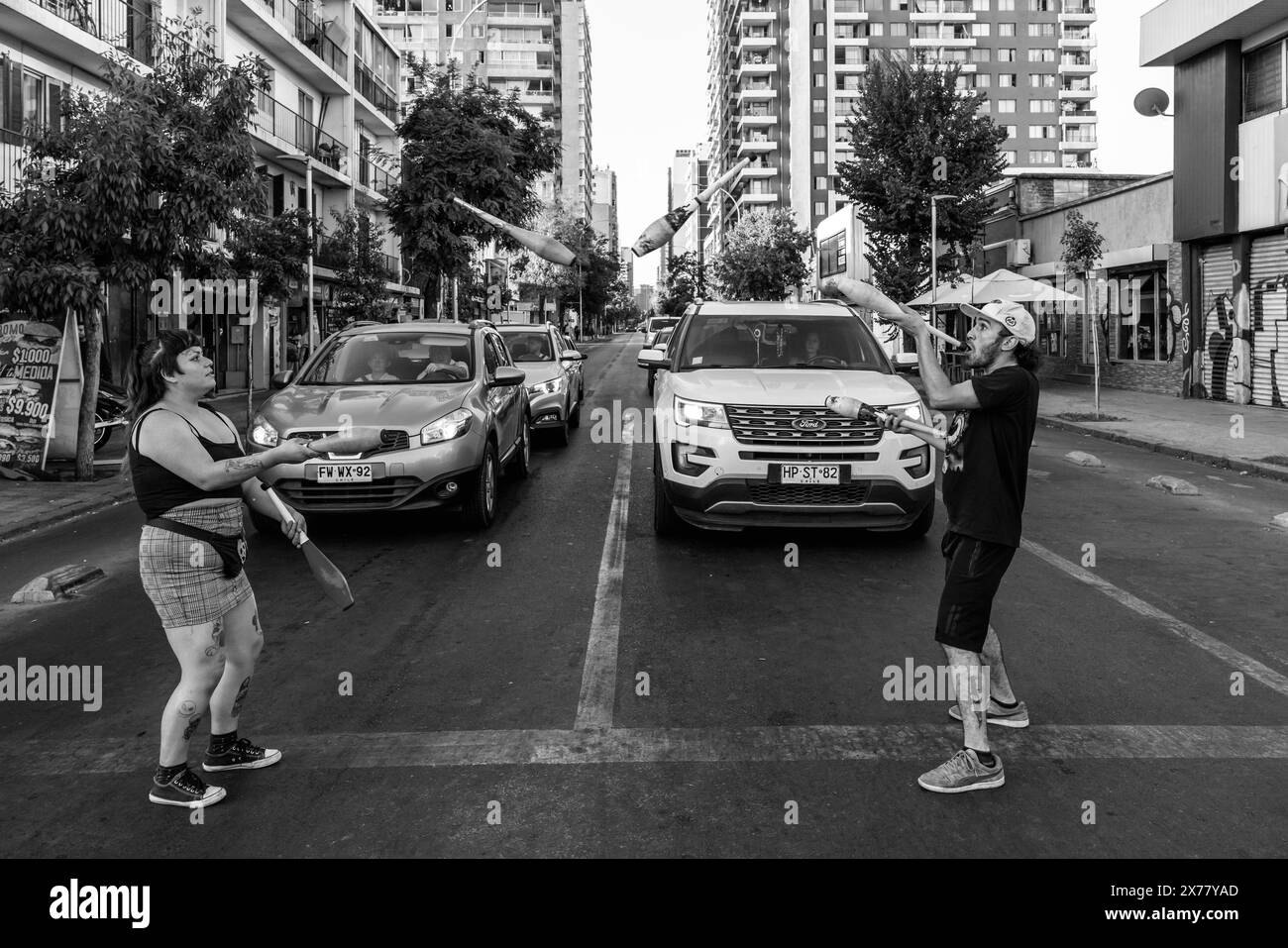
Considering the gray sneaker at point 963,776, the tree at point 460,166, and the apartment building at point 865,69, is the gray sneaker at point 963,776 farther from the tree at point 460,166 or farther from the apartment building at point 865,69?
the apartment building at point 865,69

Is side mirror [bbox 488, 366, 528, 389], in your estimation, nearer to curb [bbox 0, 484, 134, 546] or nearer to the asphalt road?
the asphalt road

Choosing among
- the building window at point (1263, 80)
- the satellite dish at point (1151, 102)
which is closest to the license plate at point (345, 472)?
the building window at point (1263, 80)

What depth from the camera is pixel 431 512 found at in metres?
9.59

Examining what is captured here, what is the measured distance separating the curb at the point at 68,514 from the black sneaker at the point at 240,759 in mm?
6483

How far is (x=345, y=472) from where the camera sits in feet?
26.3

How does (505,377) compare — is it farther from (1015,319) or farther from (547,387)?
(1015,319)

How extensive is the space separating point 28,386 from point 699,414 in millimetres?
8687

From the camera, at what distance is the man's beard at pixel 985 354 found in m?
4.01

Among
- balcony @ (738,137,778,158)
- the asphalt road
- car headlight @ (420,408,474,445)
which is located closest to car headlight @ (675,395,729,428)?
the asphalt road

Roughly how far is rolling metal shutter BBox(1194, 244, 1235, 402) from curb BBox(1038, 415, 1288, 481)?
18.6 ft

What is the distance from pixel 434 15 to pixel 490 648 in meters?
→ 88.1

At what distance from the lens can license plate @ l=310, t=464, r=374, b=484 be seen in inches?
316
